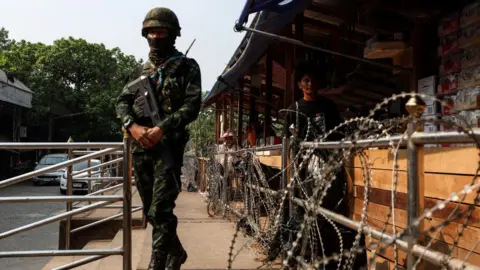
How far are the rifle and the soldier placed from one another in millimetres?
27

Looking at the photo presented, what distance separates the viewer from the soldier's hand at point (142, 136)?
2916 mm

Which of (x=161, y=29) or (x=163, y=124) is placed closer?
(x=163, y=124)

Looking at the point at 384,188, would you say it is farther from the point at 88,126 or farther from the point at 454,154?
the point at 88,126

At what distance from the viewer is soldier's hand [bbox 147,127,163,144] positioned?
9.52ft

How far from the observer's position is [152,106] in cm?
309

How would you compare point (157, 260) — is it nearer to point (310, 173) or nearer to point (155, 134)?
point (155, 134)

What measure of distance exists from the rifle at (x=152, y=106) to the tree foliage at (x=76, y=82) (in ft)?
91.9

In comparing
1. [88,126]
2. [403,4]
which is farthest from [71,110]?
[403,4]

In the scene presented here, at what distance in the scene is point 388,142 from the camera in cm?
171

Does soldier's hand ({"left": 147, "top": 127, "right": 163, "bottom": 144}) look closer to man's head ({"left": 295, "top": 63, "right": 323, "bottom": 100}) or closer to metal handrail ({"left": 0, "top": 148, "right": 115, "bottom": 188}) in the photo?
metal handrail ({"left": 0, "top": 148, "right": 115, "bottom": 188})

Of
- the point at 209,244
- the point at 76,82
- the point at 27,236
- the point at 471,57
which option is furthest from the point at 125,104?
the point at 76,82

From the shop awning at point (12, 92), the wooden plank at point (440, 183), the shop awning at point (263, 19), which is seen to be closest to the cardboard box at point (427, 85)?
the shop awning at point (263, 19)

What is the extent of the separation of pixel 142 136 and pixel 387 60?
397cm

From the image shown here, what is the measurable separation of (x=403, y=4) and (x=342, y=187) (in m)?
1.95
